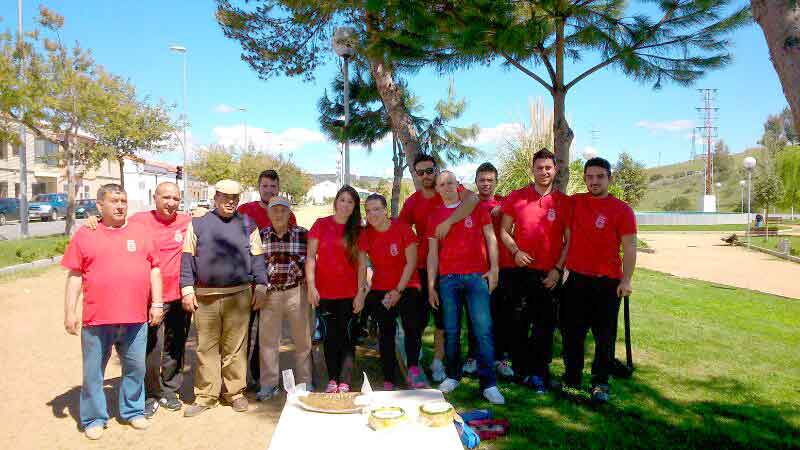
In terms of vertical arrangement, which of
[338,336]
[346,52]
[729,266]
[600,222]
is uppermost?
[346,52]

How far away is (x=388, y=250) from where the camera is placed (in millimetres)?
4484

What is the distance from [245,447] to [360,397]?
1035mm

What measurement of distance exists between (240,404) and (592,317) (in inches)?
113

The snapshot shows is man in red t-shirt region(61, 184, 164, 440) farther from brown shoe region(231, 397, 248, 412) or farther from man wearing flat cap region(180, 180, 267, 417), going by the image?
brown shoe region(231, 397, 248, 412)

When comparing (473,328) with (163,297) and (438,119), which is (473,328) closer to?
(163,297)

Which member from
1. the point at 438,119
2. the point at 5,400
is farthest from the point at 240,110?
the point at 5,400

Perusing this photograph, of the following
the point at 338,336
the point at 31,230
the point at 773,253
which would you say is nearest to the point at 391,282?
the point at 338,336

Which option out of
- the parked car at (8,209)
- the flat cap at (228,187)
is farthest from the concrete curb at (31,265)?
the parked car at (8,209)

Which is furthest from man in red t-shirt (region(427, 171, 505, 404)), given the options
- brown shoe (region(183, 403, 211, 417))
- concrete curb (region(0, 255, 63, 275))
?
concrete curb (region(0, 255, 63, 275))

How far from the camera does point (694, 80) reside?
5102mm

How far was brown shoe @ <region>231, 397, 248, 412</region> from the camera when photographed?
4.25 m

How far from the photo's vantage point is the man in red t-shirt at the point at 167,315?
Result: 4.21 meters

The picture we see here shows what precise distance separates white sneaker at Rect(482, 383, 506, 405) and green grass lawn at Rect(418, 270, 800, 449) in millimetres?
53

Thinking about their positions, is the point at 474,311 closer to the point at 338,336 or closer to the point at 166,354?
the point at 338,336
